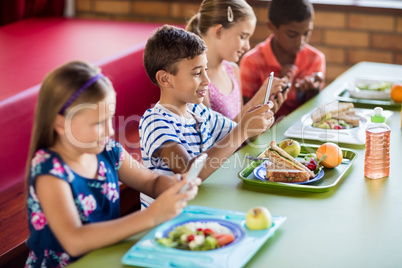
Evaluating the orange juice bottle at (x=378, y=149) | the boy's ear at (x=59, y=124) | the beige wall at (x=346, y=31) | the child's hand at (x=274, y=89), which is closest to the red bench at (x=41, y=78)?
the beige wall at (x=346, y=31)

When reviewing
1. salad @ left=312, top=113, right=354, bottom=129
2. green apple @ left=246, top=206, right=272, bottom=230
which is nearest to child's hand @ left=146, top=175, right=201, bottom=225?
green apple @ left=246, top=206, right=272, bottom=230

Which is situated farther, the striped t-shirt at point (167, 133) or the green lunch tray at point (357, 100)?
the green lunch tray at point (357, 100)

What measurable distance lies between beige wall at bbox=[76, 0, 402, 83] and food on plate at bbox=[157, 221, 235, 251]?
2343 mm

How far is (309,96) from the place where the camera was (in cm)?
242

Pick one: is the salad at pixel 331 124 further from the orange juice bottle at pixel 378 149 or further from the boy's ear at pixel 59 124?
the boy's ear at pixel 59 124

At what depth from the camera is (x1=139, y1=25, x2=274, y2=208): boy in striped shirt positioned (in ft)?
5.33

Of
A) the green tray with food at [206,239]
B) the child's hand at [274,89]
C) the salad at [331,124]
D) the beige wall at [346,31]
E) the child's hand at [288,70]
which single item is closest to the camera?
the green tray with food at [206,239]

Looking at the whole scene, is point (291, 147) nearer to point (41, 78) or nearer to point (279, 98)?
point (279, 98)

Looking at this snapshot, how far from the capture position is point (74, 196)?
1.29m

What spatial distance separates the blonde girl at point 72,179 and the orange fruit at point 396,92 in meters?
1.18

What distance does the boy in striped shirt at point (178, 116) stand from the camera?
162 centimetres

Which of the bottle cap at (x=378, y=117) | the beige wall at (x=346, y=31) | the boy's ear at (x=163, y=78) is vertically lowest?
the beige wall at (x=346, y=31)

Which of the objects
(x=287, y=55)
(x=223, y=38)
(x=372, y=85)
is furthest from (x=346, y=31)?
(x=223, y=38)

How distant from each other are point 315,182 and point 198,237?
0.47 meters
